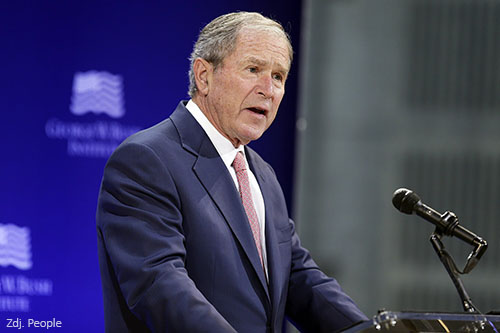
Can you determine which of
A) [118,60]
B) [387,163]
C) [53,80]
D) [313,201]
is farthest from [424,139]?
[53,80]

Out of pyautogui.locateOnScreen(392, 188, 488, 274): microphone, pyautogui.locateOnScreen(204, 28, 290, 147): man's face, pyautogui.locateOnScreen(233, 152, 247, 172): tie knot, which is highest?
pyautogui.locateOnScreen(204, 28, 290, 147): man's face

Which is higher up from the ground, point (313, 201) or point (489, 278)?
point (313, 201)

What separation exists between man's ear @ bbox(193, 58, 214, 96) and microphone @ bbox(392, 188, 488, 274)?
2.58 feet

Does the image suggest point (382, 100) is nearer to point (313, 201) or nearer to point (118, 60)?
point (313, 201)

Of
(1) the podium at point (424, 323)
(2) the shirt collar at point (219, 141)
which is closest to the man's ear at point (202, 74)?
(2) the shirt collar at point (219, 141)

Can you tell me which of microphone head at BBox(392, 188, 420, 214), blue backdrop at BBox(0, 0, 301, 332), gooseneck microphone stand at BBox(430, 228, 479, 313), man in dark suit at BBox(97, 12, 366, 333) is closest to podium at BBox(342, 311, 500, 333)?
gooseneck microphone stand at BBox(430, 228, 479, 313)

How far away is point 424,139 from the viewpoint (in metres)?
4.54

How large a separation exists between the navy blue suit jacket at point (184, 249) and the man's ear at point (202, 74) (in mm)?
110

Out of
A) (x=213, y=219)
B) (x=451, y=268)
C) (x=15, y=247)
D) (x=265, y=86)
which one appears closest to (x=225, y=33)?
(x=265, y=86)

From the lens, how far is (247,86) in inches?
89.0

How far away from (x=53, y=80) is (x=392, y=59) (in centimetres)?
235

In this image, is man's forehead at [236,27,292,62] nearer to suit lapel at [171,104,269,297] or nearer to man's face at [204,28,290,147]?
man's face at [204,28,290,147]

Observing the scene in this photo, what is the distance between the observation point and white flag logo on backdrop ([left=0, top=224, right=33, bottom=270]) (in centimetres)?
331

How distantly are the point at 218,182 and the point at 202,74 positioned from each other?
0.46m
